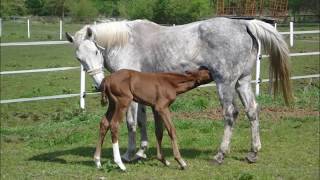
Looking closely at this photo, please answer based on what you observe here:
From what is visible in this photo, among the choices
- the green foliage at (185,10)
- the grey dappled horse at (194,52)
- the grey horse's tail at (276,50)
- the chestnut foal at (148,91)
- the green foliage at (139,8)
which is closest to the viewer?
the chestnut foal at (148,91)

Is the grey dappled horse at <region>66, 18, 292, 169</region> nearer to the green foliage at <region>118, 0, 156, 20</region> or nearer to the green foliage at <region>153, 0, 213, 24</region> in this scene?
the green foliage at <region>118, 0, 156, 20</region>

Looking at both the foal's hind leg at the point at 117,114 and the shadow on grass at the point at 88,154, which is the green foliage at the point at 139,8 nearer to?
the shadow on grass at the point at 88,154

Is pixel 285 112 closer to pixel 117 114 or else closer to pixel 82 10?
pixel 117 114

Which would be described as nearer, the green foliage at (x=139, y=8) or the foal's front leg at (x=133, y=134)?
the foal's front leg at (x=133, y=134)

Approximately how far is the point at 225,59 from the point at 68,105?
597 cm

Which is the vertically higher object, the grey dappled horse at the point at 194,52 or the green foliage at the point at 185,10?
the green foliage at the point at 185,10

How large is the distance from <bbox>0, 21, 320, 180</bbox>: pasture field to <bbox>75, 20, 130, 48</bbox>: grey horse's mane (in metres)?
1.47

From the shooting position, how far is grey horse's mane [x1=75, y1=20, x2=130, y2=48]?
6.57 metres

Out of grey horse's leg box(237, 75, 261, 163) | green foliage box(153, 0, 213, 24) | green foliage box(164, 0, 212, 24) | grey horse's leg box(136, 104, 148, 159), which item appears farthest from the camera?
green foliage box(164, 0, 212, 24)

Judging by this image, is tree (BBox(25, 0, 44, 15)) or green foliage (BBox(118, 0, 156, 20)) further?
tree (BBox(25, 0, 44, 15))

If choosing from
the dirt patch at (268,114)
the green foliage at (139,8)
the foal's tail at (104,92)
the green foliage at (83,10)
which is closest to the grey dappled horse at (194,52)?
Answer: the foal's tail at (104,92)

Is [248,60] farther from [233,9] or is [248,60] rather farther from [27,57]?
[27,57]

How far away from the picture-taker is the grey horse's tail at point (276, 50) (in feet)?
21.9

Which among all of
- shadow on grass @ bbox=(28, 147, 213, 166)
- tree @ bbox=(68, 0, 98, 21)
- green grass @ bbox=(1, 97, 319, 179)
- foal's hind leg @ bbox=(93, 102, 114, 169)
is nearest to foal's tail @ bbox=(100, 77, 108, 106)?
foal's hind leg @ bbox=(93, 102, 114, 169)
